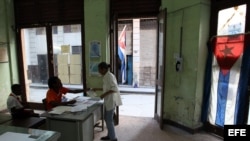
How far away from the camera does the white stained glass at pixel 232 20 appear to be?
2518 millimetres

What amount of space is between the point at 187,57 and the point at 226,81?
697 mm

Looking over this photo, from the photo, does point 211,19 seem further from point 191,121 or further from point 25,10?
point 25,10

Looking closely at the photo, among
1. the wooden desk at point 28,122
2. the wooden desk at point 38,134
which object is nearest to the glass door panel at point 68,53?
the wooden desk at point 28,122

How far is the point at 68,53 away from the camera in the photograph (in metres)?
4.23

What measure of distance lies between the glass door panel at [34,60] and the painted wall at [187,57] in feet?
9.44

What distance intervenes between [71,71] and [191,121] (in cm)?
290

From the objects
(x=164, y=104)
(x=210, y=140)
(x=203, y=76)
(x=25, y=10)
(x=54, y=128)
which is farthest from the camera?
(x=25, y=10)

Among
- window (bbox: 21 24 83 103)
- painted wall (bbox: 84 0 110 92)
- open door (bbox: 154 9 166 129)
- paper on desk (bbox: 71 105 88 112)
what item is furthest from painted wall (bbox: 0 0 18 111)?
open door (bbox: 154 9 166 129)

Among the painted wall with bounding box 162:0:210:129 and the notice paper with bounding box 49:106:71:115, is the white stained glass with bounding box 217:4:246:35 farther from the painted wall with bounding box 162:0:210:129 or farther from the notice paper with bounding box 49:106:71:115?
the notice paper with bounding box 49:106:71:115

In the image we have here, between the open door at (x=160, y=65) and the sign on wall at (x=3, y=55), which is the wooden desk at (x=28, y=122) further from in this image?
the sign on wall at (x=3, y=55)

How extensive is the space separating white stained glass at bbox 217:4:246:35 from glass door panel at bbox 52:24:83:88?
274cm

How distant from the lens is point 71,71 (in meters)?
4.30

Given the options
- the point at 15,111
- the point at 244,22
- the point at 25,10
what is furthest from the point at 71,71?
the point at 244,22

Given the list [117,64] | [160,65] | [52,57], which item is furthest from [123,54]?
[160,65]
